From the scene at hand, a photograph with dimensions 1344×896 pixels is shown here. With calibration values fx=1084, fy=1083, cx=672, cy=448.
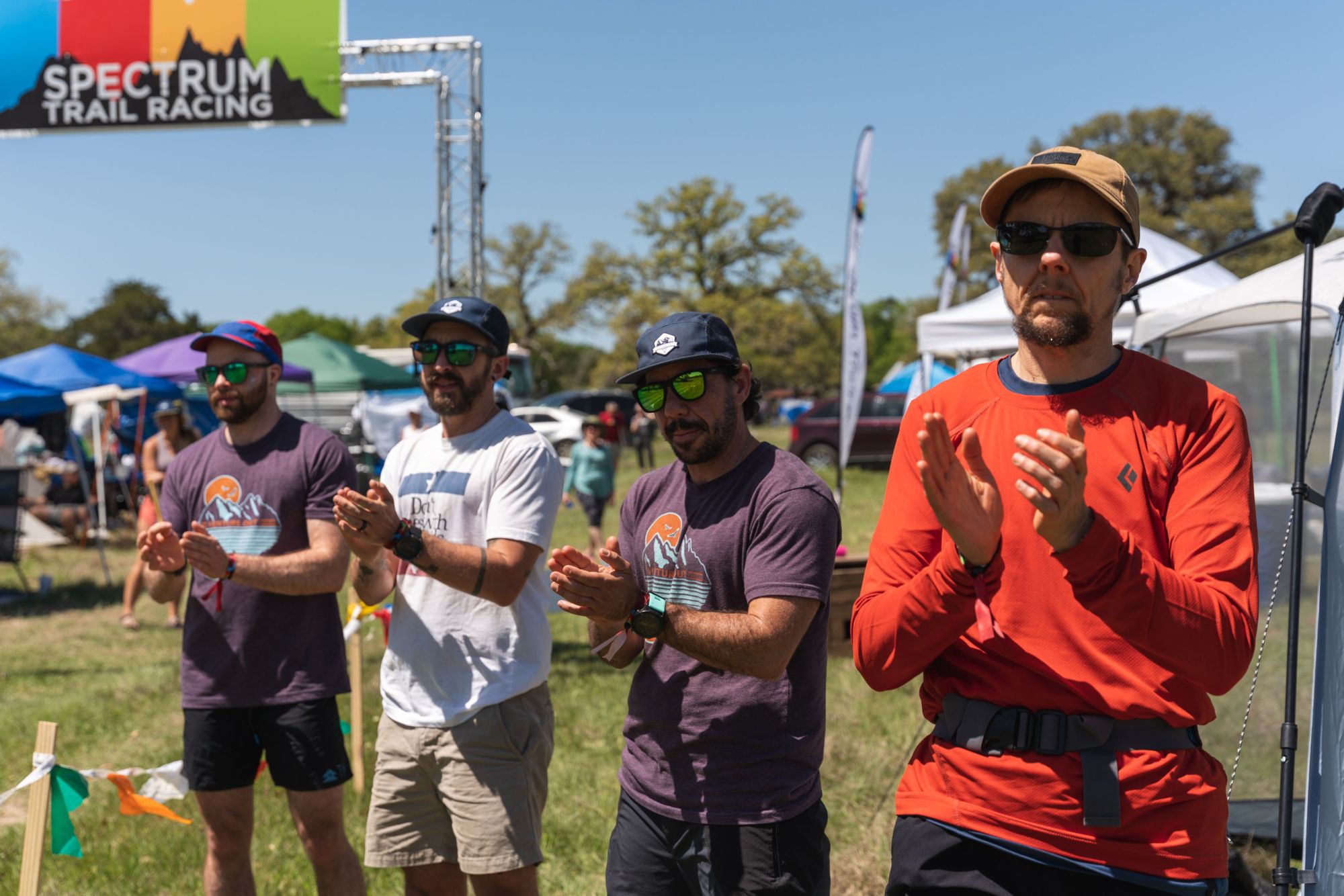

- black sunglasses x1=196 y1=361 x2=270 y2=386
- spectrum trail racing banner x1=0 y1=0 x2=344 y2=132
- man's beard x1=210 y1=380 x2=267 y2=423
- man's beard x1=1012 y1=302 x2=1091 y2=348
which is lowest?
man's beard x1=210 y1=380 x2=267 y2=423

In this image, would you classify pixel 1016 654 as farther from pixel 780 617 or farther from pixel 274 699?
pixel 274 699

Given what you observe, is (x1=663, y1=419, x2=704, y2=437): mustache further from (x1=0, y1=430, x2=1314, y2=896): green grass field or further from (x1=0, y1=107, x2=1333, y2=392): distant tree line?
(x1=0, y1=107, x2=1333, y2=392): distant tree line

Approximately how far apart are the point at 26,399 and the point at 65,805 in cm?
1039

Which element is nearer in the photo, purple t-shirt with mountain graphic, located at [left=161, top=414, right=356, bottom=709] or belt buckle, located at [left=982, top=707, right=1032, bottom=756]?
belt buckle, located at [left=982, top=707, right=1032, bottom=756]

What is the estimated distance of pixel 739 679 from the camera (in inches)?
94.7

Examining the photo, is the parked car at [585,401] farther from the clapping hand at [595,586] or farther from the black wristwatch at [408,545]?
the clapping hand at [595,586]

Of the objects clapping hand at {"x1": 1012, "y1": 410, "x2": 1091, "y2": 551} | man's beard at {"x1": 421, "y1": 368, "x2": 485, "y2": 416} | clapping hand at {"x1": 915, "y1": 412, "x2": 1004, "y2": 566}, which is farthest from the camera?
man's beard at {"x1": 421, "y1": 368, "x2": 485, "y2": 416}

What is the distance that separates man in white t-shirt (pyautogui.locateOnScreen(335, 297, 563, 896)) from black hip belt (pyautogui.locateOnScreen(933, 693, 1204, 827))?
61.7 inches

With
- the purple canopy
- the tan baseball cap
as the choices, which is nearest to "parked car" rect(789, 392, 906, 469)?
the purple canopy

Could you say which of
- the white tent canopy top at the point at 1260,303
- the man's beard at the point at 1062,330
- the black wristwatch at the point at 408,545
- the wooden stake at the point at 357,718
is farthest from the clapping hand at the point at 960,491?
the wooden stake at the point at 357,718

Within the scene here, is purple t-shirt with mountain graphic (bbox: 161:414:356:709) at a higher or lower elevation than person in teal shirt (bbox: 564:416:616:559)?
higher

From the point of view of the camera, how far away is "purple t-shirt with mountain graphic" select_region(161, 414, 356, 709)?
3.35m

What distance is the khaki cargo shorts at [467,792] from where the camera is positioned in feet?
9.89

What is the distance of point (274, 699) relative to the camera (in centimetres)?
332
